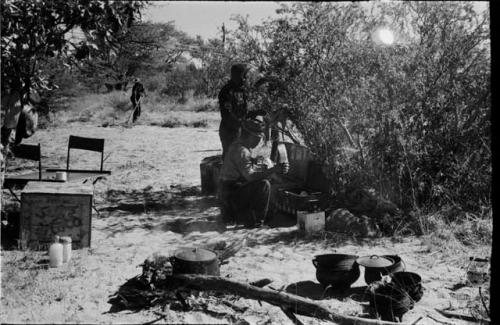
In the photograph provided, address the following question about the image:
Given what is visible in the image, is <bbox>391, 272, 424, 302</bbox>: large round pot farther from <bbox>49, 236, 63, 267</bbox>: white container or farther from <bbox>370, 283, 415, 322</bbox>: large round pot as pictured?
<bbox>49, 236, 63, 267</bbox>: white container

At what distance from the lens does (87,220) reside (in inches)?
245

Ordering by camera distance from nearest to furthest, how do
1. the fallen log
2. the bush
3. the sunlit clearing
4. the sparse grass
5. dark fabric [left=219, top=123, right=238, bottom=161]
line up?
the fallen log, the sunlit clearing, dark fabric [left=219, top=123, right=238, bottom=161], the sparse grass, the bush

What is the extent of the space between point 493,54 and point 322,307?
2.33 metres

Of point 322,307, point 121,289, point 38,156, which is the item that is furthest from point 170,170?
point 322,307

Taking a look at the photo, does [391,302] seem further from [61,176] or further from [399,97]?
[61,176]

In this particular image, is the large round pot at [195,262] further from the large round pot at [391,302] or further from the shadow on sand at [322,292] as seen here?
the large round pot at [391,302]

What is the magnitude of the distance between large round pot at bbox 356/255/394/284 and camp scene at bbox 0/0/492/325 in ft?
0.06

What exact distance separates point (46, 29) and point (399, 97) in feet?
15.1

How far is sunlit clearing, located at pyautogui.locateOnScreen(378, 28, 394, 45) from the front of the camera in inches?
311

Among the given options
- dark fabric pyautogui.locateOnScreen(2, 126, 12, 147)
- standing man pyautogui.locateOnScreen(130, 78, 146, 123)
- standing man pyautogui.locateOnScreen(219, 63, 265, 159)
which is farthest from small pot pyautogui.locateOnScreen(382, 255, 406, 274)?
standing man pyautogui.locateOnScreen(130, 78, 146, 123)

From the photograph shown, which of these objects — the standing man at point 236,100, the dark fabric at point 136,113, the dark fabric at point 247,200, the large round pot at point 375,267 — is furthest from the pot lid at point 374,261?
the dark fabric at point 136,113

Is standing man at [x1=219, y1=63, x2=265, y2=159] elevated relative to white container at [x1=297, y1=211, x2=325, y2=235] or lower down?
elevated

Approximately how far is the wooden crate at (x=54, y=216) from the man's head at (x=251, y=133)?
2238mm

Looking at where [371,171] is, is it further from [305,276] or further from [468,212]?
[305,276]
